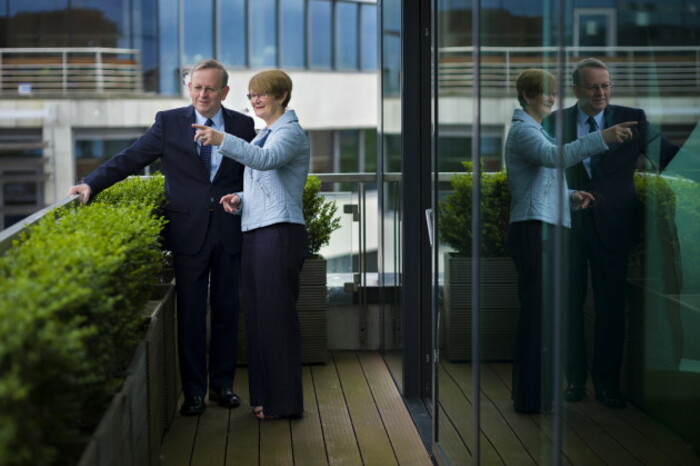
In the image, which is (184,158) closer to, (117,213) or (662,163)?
(117,213)

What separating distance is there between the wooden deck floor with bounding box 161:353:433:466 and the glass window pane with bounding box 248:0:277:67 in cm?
2966

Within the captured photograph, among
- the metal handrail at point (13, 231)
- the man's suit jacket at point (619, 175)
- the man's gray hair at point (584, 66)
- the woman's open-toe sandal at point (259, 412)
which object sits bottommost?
the woman's open-toe sandal at point (259, 412)

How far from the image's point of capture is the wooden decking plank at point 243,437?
4.43 m

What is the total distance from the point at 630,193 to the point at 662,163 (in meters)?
0.10

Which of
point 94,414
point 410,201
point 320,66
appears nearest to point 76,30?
point 320,66

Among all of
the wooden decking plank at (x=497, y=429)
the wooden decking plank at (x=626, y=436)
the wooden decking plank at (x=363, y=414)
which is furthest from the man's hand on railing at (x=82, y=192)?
the wooden decking plank at (x=626, y=436)

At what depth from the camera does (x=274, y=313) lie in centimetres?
480

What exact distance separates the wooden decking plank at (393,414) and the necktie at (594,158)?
2.24 meters

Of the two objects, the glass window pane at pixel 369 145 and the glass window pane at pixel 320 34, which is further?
the glass window pane at pixel 369 145

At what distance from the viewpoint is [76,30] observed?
1499 inches

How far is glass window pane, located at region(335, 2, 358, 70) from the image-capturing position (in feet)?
117

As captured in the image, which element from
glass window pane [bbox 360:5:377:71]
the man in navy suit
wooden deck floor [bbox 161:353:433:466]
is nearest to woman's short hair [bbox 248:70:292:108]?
the man in navy suit

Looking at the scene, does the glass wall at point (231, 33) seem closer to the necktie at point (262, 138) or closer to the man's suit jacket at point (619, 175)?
the necktie at point (262, 138)

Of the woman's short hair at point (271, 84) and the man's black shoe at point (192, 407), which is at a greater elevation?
the woman's short hair at point (271, 84)
